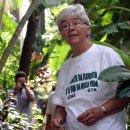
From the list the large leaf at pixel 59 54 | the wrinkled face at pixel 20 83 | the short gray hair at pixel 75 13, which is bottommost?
the short gray hair at pixel 75 13

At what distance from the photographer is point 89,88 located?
288cm

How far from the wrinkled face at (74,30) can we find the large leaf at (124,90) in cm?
43

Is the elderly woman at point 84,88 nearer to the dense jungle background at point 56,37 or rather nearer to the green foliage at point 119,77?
the green foliage at point 119,77

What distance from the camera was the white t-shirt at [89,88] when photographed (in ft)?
9.44

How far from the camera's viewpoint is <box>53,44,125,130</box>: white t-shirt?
288cm

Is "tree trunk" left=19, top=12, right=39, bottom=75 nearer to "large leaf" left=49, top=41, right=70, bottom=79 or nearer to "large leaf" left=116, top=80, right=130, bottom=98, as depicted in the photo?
"large leaf" left=49, top=41, right=70, bottom=79

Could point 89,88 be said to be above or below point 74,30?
→ below

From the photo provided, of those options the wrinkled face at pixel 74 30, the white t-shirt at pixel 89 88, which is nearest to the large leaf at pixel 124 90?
the white t-shirt at pixel 89 88

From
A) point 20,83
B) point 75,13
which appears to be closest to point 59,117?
point 75,13

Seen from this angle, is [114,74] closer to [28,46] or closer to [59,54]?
[59,54]

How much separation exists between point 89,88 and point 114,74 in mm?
246

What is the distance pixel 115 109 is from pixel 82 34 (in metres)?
0.55

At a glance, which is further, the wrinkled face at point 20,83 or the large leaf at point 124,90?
the wrinkled face at point 20,83

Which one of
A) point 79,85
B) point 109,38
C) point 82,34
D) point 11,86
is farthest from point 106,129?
point 11,86
